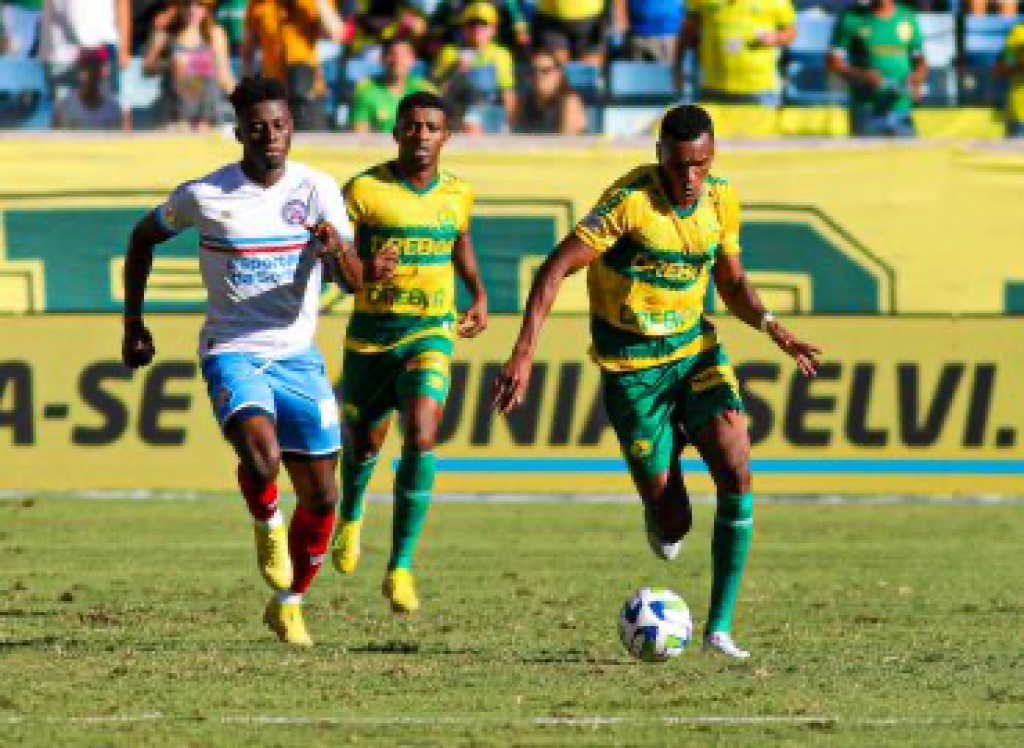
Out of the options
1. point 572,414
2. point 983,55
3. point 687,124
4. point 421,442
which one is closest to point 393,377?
point 421,442

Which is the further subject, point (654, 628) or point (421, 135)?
point (421, 135)

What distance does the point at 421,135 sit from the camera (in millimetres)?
12469

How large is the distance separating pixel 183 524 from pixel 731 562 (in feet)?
21.7

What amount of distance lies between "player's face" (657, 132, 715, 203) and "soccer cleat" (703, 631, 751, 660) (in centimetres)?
188

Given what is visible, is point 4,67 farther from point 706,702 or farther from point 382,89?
point 706,702

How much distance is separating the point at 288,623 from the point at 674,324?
2118 millimetres

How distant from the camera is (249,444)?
10.5 m

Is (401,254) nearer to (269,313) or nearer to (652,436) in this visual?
(269,313)

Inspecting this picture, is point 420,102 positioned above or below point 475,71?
above

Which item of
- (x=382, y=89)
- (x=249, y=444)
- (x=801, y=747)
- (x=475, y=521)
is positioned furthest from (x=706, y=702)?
(x=382, y=89)

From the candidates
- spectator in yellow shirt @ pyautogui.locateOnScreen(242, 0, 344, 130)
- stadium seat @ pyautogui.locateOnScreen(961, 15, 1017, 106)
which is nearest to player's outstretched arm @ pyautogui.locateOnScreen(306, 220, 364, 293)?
spectator in yellow shirt @ pyautogui.locateOnScreen(242, 0, 344, 130)

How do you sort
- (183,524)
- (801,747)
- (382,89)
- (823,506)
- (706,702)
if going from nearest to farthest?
(801,747) → (706,702) → (183,524) → (823,506) → (382,89)

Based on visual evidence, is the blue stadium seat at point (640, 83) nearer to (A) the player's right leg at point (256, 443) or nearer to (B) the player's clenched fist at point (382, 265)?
(B) the player's clenched fist at point (382, 265)

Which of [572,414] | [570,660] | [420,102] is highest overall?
[420,102]
